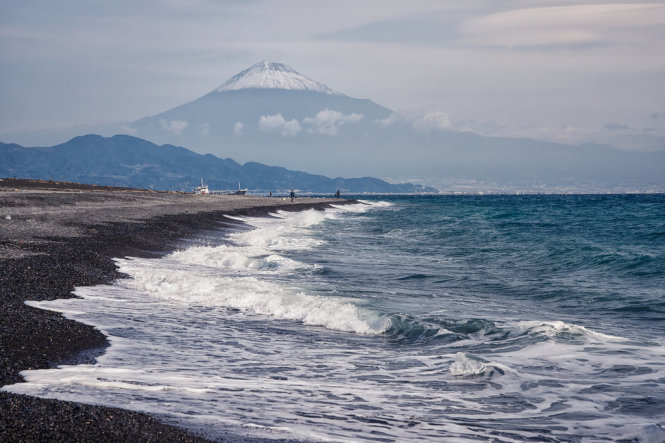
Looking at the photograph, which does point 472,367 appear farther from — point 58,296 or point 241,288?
point 58,296

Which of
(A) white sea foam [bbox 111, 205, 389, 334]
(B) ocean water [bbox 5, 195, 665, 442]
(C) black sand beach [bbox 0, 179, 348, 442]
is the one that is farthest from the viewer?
(A) white sea foam [bbox 111, 205, 389, 334]

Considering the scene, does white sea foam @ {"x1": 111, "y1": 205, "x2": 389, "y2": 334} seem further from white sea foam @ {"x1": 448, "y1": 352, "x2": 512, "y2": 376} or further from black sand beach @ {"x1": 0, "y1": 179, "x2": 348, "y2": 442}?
white sea foam @ {"x1": 448, "y1": 352, "x2": 512, "y2": 376}

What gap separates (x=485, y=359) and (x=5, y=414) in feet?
24.5

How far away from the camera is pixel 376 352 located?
11.7 meters

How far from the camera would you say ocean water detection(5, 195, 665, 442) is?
303 inches

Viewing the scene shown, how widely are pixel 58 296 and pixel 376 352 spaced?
7281 mm

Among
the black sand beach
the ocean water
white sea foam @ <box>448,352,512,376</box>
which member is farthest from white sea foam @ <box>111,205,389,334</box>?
white sea foam @ <box>448,352,512,376</box>

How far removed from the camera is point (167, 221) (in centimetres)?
3938

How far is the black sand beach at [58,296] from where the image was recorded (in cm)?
631

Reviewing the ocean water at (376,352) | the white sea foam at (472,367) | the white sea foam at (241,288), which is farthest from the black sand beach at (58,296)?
the white sea foam at (472,367)

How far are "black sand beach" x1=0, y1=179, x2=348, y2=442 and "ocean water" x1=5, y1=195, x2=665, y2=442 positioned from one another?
1.68 feet

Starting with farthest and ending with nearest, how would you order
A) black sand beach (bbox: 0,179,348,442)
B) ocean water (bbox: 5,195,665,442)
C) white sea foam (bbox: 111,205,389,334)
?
1. white sea foam (bbox: 111,205,389,334)
2. ocean water (bbox: 5,195,665,442)
3. black sand beach (bbox: 0,179,348,442)

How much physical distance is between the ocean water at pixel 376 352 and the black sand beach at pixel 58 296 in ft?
1.68

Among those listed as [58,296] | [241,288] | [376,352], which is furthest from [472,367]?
[58,296]
